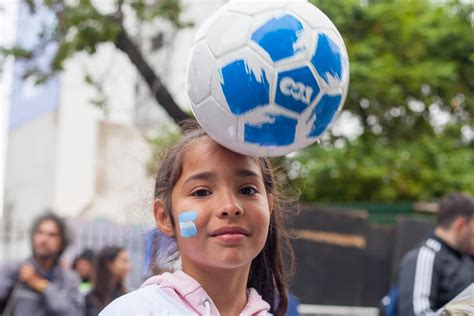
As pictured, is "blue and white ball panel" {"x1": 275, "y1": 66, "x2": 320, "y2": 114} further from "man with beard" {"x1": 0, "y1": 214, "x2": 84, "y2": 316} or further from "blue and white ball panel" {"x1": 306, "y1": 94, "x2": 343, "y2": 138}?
"man with beard" {"x1": 0, "y1": 214, "x2": 84, "y2": 316}

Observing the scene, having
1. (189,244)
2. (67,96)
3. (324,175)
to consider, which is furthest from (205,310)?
(67,96)

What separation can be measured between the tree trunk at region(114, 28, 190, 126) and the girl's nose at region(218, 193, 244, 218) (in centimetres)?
404

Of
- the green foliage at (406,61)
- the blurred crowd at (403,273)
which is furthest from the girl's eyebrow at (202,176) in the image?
the green foliage at (406,61)

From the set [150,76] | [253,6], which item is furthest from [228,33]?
[150,76]

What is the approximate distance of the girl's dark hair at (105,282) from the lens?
20.1 ft

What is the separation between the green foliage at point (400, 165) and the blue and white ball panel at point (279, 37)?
467 inches

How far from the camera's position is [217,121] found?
1.95 metres

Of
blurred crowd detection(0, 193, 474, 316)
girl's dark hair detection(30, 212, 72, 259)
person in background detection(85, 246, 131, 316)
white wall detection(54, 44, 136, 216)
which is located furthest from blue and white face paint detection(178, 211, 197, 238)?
white wall detection(54, 44, 136, 216)

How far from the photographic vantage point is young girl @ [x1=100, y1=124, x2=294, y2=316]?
1.96 metres

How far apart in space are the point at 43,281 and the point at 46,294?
0.27 feet

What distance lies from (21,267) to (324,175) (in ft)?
33.3

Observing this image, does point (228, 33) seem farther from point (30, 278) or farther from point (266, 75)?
point (30, 278)

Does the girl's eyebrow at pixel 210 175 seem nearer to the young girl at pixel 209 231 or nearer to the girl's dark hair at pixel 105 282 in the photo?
the young girl at pixel 209 231

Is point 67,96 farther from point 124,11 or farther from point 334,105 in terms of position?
point 334,105
